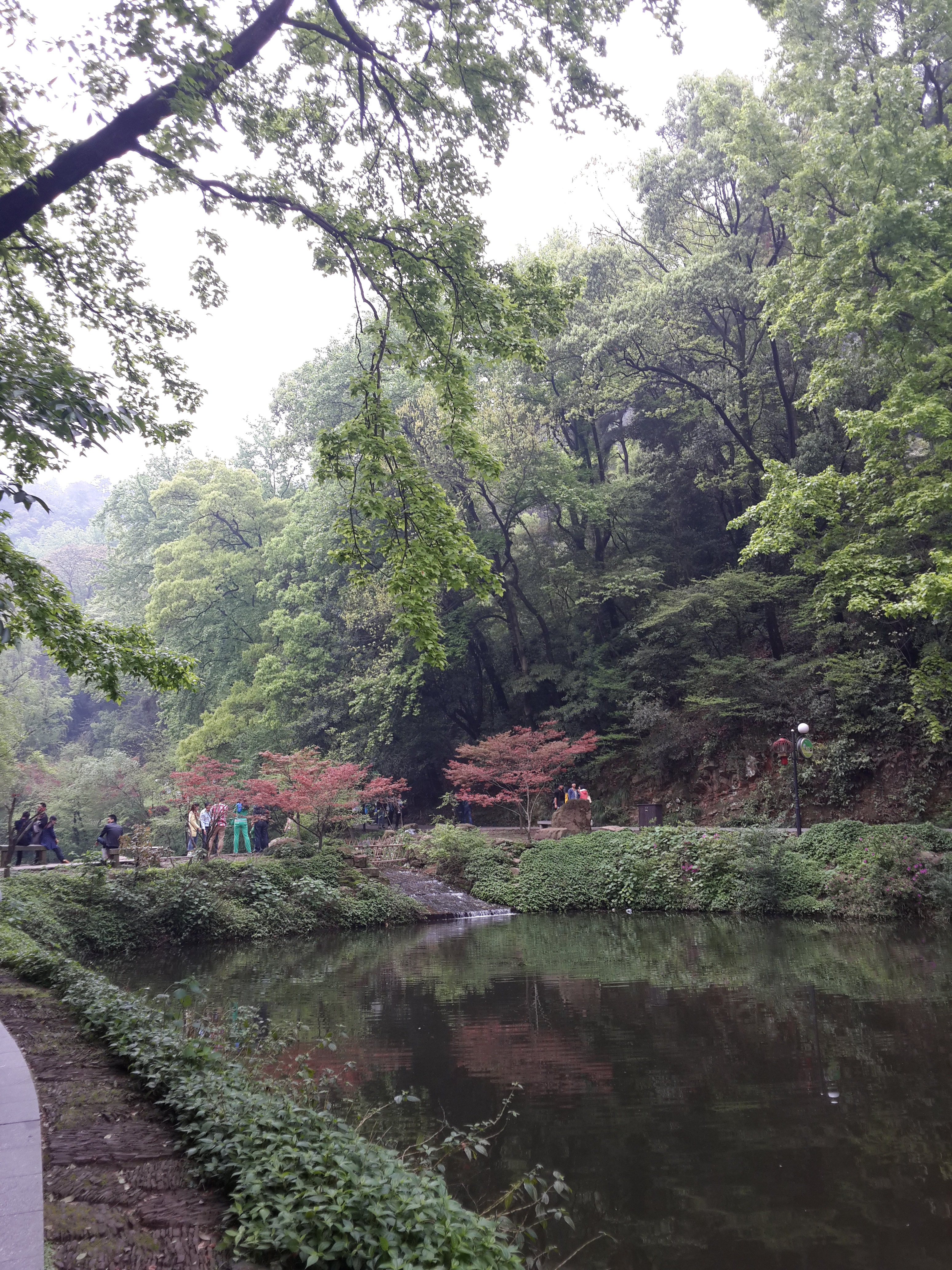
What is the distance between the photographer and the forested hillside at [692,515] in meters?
16.6

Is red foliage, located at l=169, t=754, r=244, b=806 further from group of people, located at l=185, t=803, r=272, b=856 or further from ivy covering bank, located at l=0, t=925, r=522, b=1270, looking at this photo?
ivy covering bank, located at l=0, t=925, r=522, b=1270

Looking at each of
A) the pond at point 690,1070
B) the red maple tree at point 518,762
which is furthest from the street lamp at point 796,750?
the red maple tree at point 518,762

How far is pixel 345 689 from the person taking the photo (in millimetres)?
27953

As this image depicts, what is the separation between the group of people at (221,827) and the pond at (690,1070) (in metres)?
6.70

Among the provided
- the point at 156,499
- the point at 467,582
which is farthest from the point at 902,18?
the point at 156,499

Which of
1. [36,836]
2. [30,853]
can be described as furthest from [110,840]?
[30,853]

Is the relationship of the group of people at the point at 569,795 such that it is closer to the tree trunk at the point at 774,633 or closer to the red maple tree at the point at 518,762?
the red maple tree at the point at 518,762

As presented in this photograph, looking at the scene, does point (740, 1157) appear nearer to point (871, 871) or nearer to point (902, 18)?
point (871, 871)

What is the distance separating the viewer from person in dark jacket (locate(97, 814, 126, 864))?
16625 millimetres

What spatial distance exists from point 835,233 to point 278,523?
24.4m

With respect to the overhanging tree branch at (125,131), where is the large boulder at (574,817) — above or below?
below

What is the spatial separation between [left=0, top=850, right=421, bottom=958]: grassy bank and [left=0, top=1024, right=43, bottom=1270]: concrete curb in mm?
8256

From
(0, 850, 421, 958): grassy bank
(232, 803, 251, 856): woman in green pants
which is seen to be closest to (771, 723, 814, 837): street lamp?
(0, 850, 421, 958): grassy bank

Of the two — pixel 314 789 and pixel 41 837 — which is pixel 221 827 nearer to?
pixel 314 789
